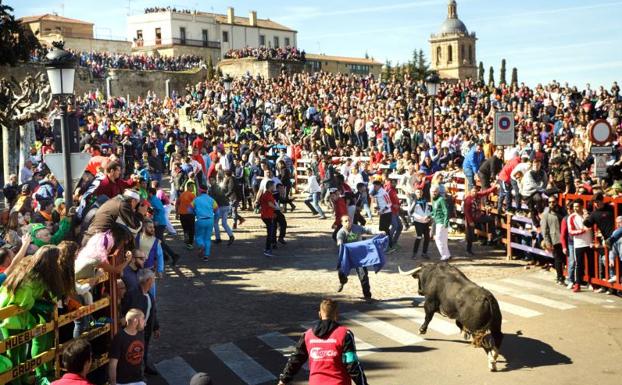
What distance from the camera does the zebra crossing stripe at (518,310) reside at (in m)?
13.0

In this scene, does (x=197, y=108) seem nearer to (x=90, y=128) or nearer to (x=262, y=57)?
(x=90, y=128)

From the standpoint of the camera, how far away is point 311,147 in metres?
32.0

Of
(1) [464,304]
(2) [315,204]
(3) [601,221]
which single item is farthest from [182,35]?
(1) [464,304]

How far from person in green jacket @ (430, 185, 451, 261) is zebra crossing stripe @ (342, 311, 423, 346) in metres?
4.65

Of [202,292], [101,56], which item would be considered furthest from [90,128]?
[101,56]

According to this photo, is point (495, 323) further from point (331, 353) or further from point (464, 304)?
point (331, 353)

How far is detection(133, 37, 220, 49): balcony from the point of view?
92688mm

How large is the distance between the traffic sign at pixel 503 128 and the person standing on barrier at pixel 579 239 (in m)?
5.24

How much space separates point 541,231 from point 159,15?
83653 mm

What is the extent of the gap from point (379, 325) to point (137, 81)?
57.3 metres

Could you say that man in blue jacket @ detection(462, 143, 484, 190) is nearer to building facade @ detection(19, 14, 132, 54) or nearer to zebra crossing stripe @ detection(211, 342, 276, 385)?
zebra crossing stripe @ detection(211, 342, 276, 385)

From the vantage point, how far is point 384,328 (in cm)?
1227

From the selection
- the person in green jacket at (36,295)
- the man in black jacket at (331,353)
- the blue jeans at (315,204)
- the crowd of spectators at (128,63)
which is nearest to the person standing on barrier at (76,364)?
the person in green jacket at (36,295)

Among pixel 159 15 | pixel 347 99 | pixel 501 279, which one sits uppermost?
pixel 159 15
